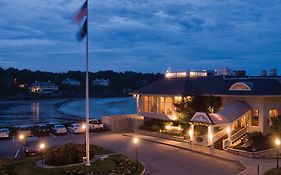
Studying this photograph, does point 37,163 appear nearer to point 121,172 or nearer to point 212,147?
point 121,172

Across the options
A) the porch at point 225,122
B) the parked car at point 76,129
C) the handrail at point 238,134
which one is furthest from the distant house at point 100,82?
the handrail at point 238,134

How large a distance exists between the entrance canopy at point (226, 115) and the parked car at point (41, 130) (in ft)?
53.3

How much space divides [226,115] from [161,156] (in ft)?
23.2

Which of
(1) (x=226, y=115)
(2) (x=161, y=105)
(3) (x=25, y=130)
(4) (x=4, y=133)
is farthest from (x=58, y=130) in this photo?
(1) (x=226, y=115)

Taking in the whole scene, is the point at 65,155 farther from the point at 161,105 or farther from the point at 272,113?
the point at 272,113

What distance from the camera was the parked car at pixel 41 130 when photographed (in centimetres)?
3772

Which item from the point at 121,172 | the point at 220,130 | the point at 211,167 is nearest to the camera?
the point at 121,172

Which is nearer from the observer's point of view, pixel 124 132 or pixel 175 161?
pixel 175 161

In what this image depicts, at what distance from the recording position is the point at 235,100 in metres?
32.2

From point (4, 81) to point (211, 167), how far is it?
482ft

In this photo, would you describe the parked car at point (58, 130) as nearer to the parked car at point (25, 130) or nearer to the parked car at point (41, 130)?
the parked car at point (41, 130)

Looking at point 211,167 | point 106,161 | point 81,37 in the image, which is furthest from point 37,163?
point 211,167

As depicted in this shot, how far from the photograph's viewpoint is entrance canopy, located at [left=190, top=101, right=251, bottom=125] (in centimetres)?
2934

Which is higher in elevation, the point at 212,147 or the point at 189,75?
the point at 189,75
